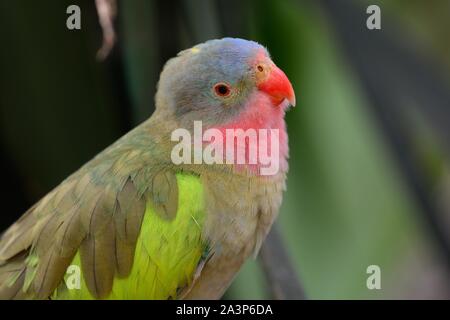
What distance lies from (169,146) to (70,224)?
298 mm

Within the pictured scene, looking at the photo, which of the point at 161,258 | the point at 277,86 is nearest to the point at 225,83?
the point at 277,86

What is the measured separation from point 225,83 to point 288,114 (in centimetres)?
40

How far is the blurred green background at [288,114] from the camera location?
2143 mm

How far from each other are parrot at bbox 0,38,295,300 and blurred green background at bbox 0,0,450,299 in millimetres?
133

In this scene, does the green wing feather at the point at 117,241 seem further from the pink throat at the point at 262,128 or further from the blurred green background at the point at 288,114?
the blurred green background at the point at 288,114

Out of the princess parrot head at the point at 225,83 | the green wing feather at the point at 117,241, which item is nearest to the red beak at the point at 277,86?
the princess parrot head at the point at 225,83

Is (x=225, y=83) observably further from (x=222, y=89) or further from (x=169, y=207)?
(x=169, y=207)

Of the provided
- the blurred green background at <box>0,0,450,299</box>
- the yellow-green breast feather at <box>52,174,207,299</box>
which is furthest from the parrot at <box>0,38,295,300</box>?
the blurred green background at <box>0,0,450,299</box>

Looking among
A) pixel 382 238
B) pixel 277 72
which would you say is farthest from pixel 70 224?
pixel 382 238

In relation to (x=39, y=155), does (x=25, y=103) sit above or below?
above
